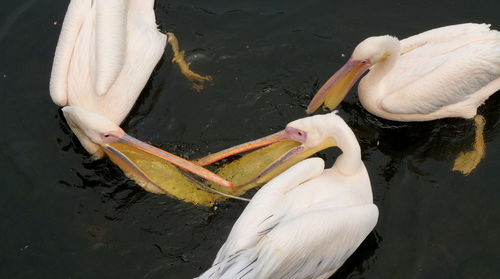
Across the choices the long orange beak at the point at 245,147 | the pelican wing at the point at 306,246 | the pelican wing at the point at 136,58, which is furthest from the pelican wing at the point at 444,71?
the pelican wing at the point at 136,58

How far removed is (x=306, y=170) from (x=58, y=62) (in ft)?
7.36

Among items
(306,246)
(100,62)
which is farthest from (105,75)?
(306,246)

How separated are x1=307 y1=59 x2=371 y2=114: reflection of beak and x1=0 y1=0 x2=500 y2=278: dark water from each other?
265mm

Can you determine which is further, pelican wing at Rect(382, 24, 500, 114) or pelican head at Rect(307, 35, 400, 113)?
pelican wing at Rect(382, 24, 500, 114)

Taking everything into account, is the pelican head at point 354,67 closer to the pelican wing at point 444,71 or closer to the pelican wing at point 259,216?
the pelican wing at point 444,71

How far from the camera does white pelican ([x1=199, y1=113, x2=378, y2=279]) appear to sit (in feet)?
12.2

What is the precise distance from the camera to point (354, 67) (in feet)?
16.4

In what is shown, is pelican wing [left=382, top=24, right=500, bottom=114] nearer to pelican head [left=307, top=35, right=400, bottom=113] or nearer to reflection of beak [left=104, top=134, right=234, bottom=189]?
pelican head [left=307, top=35, right=400, bottom=113]

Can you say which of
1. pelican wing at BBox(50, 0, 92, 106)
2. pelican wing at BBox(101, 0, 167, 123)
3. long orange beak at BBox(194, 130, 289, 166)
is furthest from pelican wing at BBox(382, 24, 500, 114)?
pelican wing at BBox(50, 0, 92, 106)

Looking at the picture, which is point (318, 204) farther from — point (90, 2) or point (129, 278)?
point (90, 2)

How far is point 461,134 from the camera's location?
5312 mm

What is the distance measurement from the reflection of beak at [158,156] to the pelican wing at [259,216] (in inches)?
20.0

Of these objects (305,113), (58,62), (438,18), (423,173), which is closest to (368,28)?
(438,18)

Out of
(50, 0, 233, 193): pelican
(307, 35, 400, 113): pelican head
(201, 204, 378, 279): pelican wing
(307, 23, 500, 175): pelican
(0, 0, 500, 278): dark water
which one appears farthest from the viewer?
(307, 23, 500, 175): pelican
